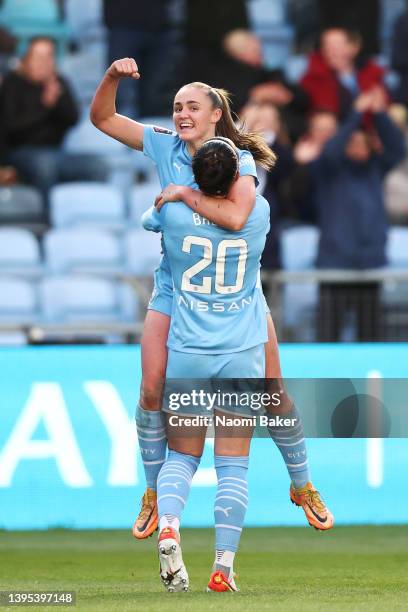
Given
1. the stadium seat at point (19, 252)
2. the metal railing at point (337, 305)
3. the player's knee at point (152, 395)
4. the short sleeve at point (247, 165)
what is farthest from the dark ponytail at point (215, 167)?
the stadium seat at point (19, 252)

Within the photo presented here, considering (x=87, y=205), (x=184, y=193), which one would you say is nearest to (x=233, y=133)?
(x=184, y=193)

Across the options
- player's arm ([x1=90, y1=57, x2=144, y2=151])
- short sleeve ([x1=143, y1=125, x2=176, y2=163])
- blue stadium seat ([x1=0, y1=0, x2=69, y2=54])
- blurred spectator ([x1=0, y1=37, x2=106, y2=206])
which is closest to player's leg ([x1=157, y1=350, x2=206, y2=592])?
short sleeve ([x1=143, y1=125, x2=176, y2=163])

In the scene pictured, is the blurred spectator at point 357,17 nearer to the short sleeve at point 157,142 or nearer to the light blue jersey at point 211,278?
the short sleeve at point 157,142

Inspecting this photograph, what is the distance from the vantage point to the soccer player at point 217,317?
6.71 meters

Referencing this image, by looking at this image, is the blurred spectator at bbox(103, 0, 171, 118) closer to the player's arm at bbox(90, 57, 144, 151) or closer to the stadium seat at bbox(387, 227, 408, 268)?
the stadium seat at bbox(387, 227, 408, 268)

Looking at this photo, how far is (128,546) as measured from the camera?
969 cm

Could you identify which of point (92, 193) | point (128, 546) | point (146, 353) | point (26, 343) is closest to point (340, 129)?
point (92, 193)

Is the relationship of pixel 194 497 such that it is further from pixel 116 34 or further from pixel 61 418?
pixel 116 34

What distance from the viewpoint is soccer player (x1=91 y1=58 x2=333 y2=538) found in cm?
684

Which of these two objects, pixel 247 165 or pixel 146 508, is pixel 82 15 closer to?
pixel 247 165

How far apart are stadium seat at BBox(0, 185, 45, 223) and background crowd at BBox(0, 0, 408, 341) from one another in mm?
25

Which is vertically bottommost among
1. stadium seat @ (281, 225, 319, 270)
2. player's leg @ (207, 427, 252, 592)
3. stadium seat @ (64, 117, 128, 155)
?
stadium seat @ (281, 225, 319, 270)

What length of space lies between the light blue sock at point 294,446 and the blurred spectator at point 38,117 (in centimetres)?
747

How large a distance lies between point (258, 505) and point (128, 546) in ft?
3.77
